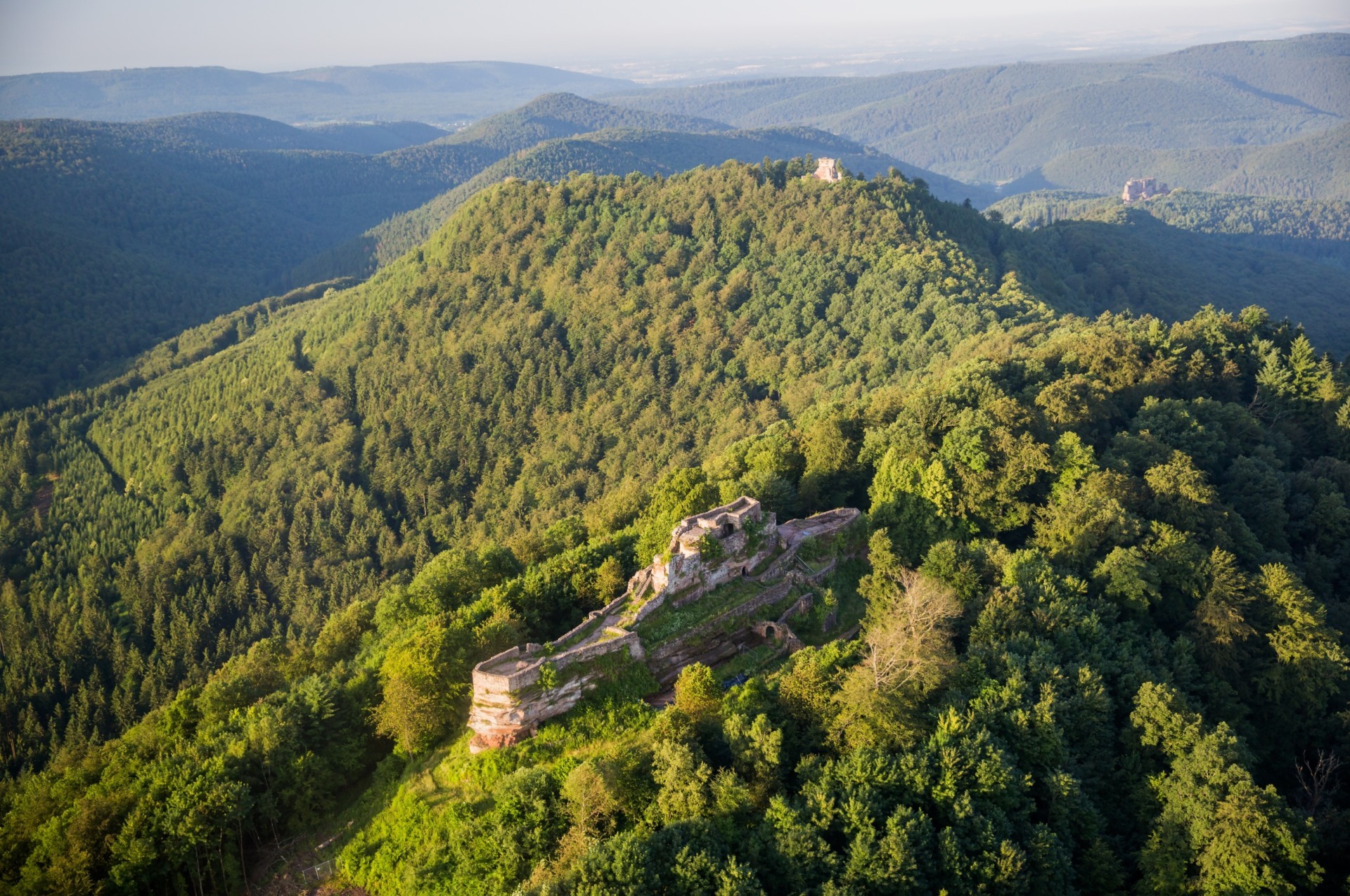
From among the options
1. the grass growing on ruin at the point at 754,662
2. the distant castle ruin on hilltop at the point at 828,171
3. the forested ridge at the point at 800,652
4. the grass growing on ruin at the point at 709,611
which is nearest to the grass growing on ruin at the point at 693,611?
the grass growing on ruin at the point at 709,611

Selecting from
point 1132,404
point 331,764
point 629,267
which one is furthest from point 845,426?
point 629,267

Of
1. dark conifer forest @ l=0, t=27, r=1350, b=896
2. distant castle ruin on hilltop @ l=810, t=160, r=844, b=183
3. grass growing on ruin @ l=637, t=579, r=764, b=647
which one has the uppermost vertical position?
distant castle ruin on hilltop @ l=810, t=160, r=844, b=183

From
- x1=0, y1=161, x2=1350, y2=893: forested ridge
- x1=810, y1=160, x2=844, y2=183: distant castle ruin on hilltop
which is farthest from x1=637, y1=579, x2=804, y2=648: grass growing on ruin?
x1=810, y1=160, x2=844, y2=183: distant castle ruin on hilltop

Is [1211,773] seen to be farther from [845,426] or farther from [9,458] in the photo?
[9,458]

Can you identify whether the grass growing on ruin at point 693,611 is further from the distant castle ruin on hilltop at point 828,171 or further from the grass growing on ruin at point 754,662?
the distant castle ruin on hilltop at point 828,171

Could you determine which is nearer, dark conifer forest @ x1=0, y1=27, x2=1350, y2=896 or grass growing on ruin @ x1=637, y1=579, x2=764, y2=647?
dark conifer forest @ x1=0, y1=27, x2=1350, y2=896

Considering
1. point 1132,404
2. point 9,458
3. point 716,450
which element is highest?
point 1132,404

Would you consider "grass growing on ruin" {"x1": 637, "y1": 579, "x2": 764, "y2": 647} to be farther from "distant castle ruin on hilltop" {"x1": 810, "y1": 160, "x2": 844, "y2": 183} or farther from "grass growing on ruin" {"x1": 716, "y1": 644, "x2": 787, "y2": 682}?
"distant castle ruin on hilltop" {"x1": 810, "y1": 160, "x2": 844, "y2": 183}
